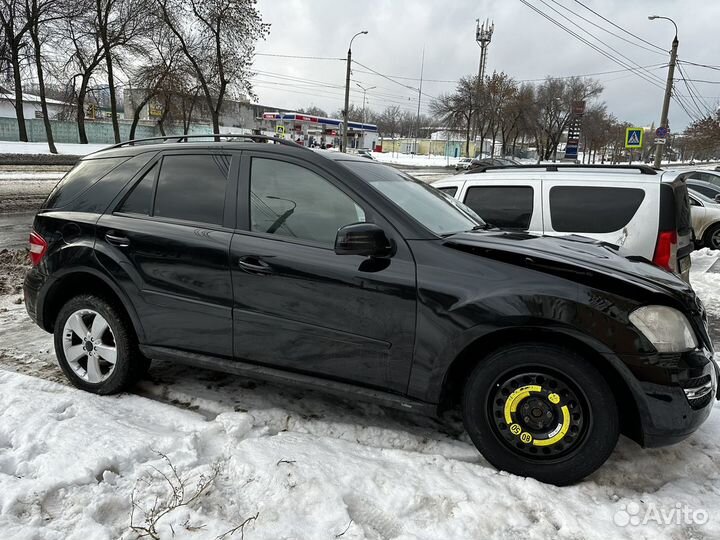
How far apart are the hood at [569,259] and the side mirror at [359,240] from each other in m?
0.41

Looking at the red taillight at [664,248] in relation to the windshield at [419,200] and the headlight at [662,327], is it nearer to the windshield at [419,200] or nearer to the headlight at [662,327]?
the windshield at [419,200]

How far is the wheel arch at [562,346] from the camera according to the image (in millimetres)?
2576

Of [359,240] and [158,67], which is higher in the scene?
[158,67]

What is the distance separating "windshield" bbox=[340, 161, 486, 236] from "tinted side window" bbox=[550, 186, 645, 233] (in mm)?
1705

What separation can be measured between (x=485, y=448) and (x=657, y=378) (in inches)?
36.2

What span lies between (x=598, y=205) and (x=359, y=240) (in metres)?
3.31

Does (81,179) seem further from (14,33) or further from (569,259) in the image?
(14,33)

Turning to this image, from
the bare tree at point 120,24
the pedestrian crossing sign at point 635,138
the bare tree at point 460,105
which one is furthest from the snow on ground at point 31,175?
the bare tree at point 460,105

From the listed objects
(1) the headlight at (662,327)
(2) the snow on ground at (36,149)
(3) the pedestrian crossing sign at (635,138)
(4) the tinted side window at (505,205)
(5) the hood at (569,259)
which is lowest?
(1) the headlight at (662,327)

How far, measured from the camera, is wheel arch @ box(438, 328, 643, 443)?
2.58 m

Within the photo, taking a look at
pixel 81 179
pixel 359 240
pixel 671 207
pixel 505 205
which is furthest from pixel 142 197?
pixel 671 207

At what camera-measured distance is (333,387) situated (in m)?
3.01

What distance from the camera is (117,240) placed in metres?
3.47

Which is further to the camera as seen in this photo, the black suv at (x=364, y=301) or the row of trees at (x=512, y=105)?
the row of trees at (x=512, y=105)
